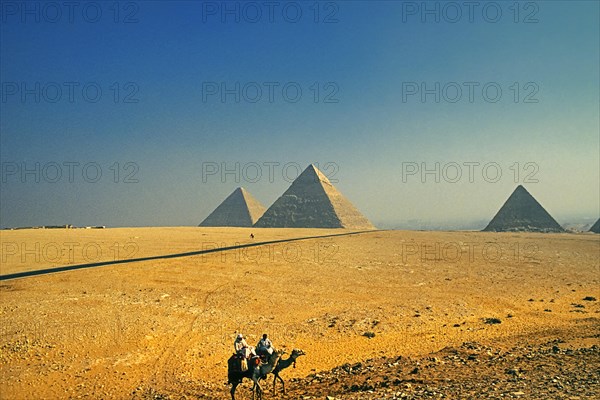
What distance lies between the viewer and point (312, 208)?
84.6 m

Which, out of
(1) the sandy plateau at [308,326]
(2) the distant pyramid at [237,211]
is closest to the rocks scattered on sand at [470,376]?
(1) the sandy plateau at [308,326]

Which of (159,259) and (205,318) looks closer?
(205,318)

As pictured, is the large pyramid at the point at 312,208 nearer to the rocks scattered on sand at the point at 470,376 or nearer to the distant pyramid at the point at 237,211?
the distant pyramid at the point at 237,211

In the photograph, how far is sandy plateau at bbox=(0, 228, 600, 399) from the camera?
7664 millimetres

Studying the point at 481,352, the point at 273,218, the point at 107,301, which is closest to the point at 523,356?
the point at 481,352

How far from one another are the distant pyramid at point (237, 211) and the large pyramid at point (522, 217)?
53.6m

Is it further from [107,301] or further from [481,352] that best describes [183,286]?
[481,352]

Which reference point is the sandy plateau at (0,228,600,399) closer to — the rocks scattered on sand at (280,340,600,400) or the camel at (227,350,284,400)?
the rocks scattered on sand at (280,340,600,400)

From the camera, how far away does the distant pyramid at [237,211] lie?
318 feet

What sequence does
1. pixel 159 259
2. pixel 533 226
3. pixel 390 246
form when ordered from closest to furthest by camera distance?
pixel 159 259 < pixel 390 246 < pixel 533 226

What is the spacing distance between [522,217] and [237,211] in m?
63.2

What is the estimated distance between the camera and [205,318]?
12.6 meters

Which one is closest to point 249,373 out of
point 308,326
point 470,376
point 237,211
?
point 470,376

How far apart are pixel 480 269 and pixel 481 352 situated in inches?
611
